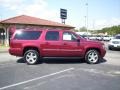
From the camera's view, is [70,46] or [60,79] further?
[70,46]

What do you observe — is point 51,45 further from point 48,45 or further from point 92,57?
point 92,57

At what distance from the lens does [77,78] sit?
859cm

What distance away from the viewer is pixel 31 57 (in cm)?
1204

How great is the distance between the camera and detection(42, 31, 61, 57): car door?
11964 mm

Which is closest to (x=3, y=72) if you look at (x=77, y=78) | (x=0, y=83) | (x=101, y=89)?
(x=0, y=83)

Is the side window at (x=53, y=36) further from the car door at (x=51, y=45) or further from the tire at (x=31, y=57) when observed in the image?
the tire at (x=31, y=57)

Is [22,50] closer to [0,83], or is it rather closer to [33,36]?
[33,36]

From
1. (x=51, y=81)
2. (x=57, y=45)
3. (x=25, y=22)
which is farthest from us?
(x=25, y=22)

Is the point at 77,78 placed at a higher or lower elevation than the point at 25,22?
lower

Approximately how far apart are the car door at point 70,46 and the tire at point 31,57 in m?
1.35

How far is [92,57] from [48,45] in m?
2.45

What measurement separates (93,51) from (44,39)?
8.84 feet

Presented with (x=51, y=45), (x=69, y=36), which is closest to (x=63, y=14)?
(x=69, y=36)

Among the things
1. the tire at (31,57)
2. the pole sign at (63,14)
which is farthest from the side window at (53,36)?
the pole sign at (63,14)
